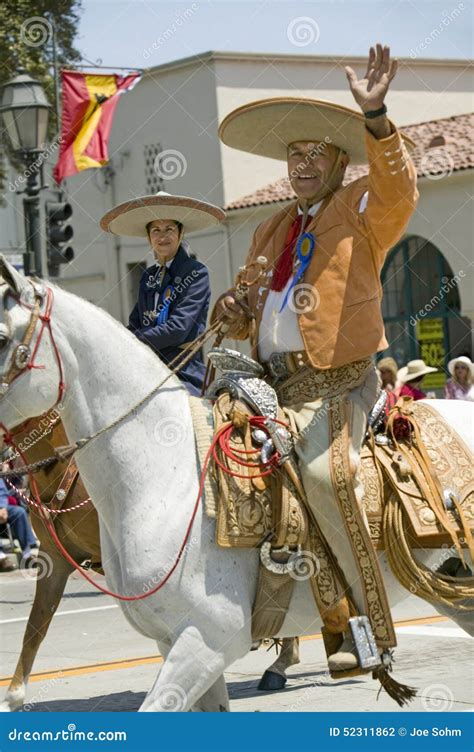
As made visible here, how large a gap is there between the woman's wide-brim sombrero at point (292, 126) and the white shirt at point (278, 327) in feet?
1.04

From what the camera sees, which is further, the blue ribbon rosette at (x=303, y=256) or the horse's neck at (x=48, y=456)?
the horse's neck at (x=48, y=456)

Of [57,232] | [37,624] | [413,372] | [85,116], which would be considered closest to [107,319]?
[37,624]

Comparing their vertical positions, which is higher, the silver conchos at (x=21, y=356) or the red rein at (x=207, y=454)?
the silver conchos at (x=21, y=356)

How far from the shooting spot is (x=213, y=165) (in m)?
28.5

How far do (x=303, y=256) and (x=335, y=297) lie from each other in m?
0.30

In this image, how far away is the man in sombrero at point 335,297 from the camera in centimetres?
516

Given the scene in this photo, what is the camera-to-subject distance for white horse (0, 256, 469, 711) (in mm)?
4891

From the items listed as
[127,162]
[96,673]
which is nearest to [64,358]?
[96,673]

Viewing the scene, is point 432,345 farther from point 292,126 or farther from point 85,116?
point 292,126

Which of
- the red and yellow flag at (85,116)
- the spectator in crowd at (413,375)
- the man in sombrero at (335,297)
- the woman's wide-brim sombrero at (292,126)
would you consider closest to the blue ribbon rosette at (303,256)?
the man in sombrero at (335,297)

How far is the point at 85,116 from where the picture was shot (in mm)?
20484

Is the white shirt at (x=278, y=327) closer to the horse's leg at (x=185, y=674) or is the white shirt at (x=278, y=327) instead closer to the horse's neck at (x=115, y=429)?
the horse's neck at (x=115, y=429)

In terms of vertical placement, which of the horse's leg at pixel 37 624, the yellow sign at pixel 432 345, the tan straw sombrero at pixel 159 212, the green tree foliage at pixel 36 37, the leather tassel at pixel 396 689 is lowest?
the yellow sign at pixel 432 345

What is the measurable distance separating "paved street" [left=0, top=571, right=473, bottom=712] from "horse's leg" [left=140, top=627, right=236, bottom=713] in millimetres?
2105
